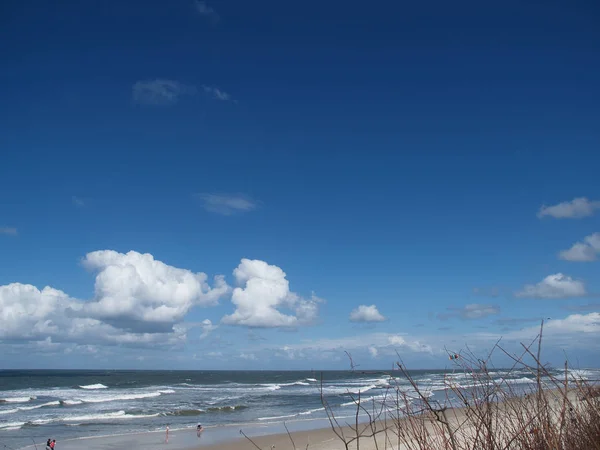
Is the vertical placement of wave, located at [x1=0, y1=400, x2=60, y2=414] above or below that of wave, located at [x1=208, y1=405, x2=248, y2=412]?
above

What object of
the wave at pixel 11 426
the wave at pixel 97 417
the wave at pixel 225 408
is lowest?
the wave at pixel 225 408

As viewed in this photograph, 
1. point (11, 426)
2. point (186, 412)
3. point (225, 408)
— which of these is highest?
point (11, 426)

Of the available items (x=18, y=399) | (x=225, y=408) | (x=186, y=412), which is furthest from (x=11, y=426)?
(x=18, y=399)

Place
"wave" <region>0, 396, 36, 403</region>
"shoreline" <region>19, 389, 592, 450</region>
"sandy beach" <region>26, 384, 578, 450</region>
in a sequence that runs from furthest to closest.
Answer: "wave" <region>0, 396, 36, 403</region>
"shoreline" <region>19, 389, 592, 450</region>
"sandy beach" <region>26, 384, 578, 450</region>

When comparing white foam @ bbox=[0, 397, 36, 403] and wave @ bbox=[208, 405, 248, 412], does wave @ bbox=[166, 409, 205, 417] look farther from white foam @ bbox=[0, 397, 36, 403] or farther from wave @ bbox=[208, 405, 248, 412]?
white foam @ bbox=[0, 397, 36, 403]

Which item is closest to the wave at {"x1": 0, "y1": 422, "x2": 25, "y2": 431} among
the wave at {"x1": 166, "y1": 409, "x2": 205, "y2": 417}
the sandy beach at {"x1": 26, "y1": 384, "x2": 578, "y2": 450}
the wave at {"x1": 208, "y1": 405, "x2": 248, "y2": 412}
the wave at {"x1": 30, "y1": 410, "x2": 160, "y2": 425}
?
the wave at {"x1": 30, "y1": 410, "x2": 160, "y2": 425}

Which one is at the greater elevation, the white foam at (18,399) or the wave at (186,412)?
the white foam at (18,399)

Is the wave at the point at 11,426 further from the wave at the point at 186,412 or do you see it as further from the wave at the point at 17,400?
the wave at the point at 17,400

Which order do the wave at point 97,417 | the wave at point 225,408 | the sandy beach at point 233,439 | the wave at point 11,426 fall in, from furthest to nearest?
1. the wave at point 225,408
2. the wave at point 97,417
3. the wave at point 11,426
4. the sandy beach at point 233,439

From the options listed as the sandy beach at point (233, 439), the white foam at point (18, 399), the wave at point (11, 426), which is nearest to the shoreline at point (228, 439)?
the sandy beach at point (233, 439)

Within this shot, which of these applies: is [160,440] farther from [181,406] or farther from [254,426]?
[181,406]

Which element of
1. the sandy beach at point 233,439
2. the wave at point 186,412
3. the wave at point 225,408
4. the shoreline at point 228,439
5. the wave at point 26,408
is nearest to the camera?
the sandy beach at point 233,439

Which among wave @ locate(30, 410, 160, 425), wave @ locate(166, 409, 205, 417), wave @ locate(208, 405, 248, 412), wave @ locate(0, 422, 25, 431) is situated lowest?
wave @ locate(208, 405, 248, 412)

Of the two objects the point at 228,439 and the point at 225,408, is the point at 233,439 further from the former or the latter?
the point at 225,408
